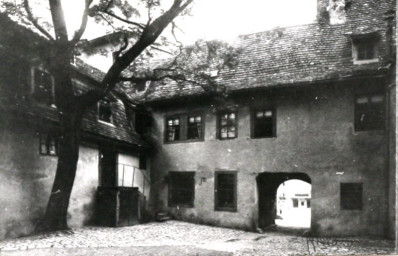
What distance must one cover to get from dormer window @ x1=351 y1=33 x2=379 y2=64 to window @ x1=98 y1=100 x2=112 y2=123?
31.7 ft

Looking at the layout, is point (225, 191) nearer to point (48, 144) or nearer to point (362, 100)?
point (362, 100)

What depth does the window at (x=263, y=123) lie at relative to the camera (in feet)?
53.2

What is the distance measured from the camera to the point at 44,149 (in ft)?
42.9

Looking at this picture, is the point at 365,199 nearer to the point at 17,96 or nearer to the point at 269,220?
the point at 269,220

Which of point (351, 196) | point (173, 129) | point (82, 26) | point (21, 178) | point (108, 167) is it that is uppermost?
point (82, 26)

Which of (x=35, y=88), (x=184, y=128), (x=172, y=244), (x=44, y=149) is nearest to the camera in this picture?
(x=172, y=244)

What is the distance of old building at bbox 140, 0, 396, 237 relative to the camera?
14156 mm

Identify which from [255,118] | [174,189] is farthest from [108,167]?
[255,118]

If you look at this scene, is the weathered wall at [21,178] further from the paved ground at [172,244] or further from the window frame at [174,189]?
the window frame at [174,189]

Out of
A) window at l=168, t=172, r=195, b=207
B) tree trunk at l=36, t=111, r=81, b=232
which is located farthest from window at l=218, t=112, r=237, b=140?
tree trunk at l=36, t=111, r=81, b=232

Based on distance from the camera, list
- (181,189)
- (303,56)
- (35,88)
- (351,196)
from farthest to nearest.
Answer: (181,189), (303,56), (351,196), (35,88)

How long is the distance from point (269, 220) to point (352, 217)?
5.11 meters

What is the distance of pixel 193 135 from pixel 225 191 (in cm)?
280

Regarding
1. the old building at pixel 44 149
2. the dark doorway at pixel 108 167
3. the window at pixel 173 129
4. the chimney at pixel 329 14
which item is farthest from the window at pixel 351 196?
the dark doorway at pixel 108 167
